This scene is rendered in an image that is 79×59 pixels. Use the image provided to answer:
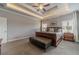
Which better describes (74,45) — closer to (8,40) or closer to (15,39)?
(15,39)

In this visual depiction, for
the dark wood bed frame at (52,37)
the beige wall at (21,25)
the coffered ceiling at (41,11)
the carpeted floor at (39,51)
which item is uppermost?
the coffered ceiling at (41,11)

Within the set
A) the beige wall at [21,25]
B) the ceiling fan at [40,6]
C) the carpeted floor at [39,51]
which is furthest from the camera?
the beige wall at [21,25]

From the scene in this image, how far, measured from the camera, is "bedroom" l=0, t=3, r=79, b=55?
1918mm

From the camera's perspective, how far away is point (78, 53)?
187 centimetres

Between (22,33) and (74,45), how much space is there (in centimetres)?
137

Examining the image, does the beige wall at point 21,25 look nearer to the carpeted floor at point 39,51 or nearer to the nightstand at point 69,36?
the carpeted floor at point 39,51

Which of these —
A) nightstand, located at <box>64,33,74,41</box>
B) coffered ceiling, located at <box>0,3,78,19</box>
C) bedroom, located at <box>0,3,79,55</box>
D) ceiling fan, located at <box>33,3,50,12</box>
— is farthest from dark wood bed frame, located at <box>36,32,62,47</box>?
ceiling fan, located at <box>33,3,50,12</box>

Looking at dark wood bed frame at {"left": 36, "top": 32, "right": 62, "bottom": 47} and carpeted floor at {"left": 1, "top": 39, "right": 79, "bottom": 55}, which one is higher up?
dark wood bed frame at {"left": 36, "top": 32, "right": 62, "bottom": 47}

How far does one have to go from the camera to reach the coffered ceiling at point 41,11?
1935 mm

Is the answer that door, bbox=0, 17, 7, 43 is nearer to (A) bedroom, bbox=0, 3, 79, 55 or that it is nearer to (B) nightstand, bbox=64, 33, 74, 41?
(A) bedroom, bbox=0, 3, 79, 55

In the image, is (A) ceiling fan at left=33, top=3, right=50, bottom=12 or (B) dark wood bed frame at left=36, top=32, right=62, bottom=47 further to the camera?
(B) dark wood bed frame at left=36, top=32, right=62, bottom=47

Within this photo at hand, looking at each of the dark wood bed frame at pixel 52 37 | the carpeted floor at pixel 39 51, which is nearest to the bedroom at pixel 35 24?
the carpeted floor at pixel 39 51
